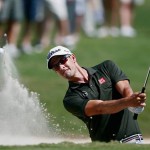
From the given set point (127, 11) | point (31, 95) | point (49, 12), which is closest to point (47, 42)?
point (49, 12)

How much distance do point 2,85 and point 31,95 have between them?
48 centimetres

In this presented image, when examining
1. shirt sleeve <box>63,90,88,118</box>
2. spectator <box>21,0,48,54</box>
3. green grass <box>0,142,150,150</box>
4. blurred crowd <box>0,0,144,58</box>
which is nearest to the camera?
green grass <box>0,142,150,150</box>

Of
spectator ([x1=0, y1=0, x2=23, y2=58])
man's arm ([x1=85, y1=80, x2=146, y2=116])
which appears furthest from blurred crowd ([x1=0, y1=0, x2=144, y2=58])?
man's arm ([x1=85, y1=80, x2=146, y2=116])

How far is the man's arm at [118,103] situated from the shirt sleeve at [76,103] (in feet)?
0.19

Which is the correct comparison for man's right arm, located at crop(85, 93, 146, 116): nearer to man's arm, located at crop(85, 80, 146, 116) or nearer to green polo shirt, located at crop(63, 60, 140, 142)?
man's arm, located at crop(85, 80, 146, 116)

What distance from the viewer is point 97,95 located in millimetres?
10453

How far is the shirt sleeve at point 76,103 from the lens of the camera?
1015 centimetres

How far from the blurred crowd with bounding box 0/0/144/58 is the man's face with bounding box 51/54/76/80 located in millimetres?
8165

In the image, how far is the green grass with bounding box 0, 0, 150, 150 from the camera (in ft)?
45.7

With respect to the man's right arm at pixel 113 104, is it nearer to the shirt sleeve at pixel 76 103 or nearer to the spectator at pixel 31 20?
the shirt sleeve at pixel 76 103

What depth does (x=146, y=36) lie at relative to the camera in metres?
22.3

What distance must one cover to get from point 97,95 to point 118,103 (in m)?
0.73

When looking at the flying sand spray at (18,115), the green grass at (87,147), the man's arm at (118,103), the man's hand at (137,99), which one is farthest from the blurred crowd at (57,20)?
the man's hand at (137,99)

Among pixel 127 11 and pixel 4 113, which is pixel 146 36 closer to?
pixel 127 11
